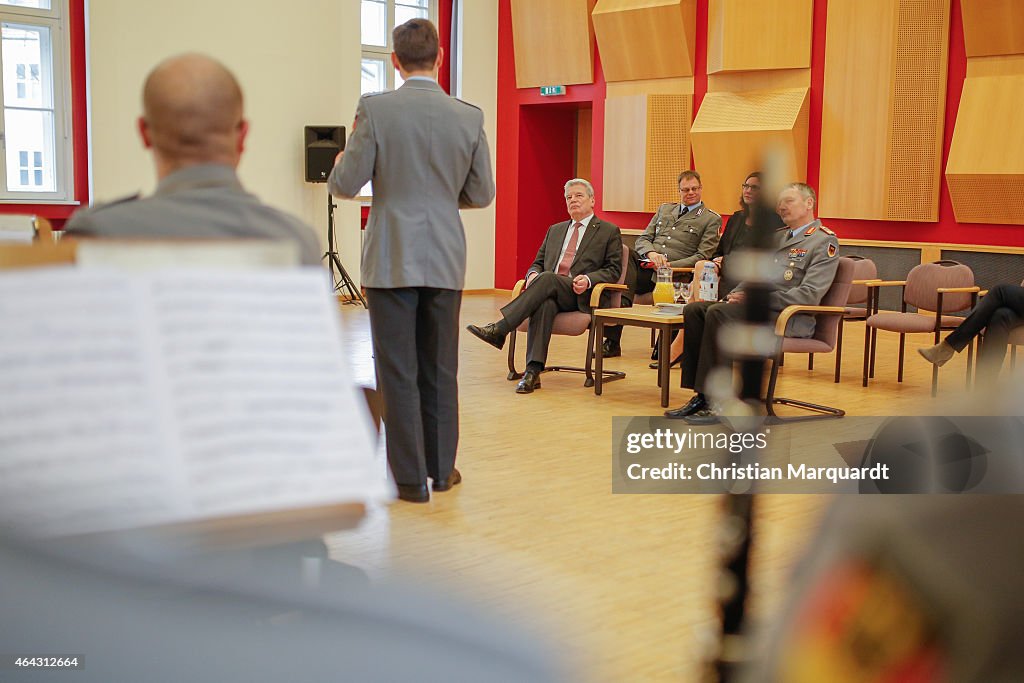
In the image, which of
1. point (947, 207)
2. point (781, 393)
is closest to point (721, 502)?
point (781, 393)

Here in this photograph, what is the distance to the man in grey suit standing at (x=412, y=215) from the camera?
3537 millimetres

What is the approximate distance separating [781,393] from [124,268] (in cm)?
547

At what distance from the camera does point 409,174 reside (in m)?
3.55

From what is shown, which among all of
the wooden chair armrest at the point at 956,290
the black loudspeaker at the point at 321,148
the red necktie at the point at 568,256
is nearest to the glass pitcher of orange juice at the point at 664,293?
the red necktie at the point at 568,256

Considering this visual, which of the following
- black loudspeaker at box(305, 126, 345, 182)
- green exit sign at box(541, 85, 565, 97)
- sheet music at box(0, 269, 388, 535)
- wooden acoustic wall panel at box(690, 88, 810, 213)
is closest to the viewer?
sheet music at box(0, 269, 388, 535)

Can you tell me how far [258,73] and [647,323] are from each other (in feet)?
18.9

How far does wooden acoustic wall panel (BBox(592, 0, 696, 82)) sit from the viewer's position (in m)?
10.4

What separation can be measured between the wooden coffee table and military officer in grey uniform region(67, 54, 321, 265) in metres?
4.43

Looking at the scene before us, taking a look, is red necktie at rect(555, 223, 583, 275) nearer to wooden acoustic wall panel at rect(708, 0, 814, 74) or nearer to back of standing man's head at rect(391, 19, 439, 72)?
back of standing man's head at rect(391, 19, 439, 72)

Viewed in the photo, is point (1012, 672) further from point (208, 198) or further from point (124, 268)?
point (208, 198)

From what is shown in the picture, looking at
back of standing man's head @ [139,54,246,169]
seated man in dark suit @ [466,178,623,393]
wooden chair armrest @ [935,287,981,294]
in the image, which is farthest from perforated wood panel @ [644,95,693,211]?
back of standing man's head @ [139,54,246,169]

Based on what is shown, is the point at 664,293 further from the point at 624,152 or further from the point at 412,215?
the point at 624,152

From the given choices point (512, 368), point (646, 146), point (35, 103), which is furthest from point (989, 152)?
point (35, 103)

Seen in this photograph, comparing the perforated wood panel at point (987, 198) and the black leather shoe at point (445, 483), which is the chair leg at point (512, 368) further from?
the perforated wood panel at point (987, 198)
